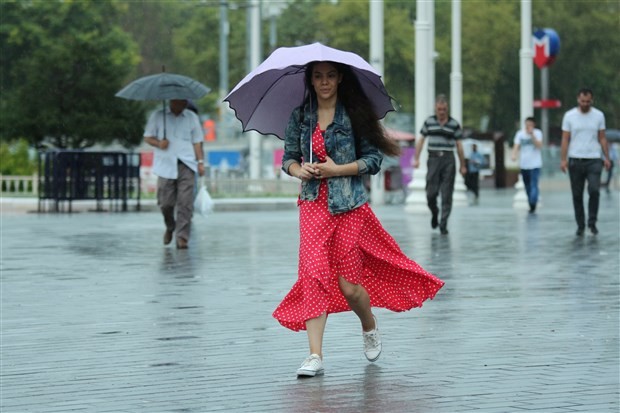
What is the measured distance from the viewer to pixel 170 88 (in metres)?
18.3

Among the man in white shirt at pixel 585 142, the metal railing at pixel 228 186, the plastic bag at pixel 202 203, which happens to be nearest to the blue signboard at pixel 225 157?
the metal railing at pixel 228 186

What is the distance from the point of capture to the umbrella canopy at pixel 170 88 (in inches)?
714

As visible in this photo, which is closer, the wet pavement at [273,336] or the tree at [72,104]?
the wet pavement at [273,336]

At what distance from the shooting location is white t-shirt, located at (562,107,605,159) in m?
19.7

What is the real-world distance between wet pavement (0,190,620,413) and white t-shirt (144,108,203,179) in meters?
0.91

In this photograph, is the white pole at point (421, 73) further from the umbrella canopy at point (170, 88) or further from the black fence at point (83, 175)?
the umbrella canopy at point (170, 88)

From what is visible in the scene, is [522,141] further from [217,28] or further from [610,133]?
[217,28]

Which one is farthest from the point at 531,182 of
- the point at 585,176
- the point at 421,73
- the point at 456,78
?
the point at 456,78

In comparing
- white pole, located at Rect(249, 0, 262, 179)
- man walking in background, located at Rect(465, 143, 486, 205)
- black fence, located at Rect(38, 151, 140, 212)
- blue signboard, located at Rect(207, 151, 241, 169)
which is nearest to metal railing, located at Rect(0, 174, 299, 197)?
white pole, located at Rect(249, 0, 262, 179)

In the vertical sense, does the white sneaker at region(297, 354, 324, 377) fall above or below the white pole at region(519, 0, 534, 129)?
below

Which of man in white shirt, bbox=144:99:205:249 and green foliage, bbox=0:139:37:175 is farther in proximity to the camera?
green foliage, bbox=0:139:37:175

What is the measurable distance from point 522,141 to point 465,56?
50.8 meters

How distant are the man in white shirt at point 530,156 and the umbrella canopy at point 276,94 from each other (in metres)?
20.3

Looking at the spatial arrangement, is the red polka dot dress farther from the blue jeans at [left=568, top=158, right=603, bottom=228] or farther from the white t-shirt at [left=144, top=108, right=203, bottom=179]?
the blue jeans at [left=568, top=158, right=603, bottom=228]
